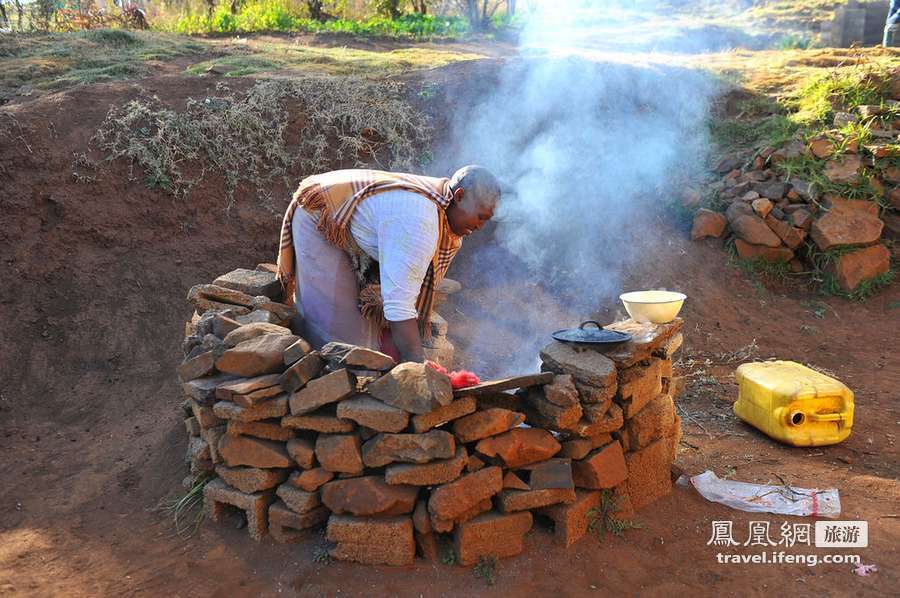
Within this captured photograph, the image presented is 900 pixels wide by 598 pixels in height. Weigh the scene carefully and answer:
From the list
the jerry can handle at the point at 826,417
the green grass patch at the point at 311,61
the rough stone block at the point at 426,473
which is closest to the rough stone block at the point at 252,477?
the rough stone block at the point at 426,473

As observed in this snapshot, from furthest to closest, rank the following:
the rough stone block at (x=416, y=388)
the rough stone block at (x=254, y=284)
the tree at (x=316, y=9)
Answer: the tree at (x=316, y=9) < the rough stone block at (x=254, y=284) < the rough stone block at (x=416, y=388)

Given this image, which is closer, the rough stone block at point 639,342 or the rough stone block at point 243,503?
the rough stone block at point 243,503

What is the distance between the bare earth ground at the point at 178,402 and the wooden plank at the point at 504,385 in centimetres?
65

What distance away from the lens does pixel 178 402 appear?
4176mm

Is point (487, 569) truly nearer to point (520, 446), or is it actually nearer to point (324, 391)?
point (520, 446)

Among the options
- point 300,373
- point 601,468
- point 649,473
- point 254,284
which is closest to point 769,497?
point 649,473

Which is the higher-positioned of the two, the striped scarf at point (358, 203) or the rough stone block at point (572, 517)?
the striped scarf at point (358, 203)

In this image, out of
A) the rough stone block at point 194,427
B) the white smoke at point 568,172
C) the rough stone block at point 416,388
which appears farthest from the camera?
the white smoke at point 568,172

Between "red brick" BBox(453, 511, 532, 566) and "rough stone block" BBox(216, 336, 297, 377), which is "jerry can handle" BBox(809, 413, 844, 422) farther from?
"rough stone block" BBox(216, 336, 297, 377)

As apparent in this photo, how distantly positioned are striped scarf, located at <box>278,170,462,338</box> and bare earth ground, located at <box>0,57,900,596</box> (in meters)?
1.14

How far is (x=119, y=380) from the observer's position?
175 inches

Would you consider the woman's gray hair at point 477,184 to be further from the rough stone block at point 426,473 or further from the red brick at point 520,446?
the rough stone block at point 426,473

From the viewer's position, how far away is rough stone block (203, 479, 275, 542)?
2672 mm

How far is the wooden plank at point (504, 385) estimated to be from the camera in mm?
2520
